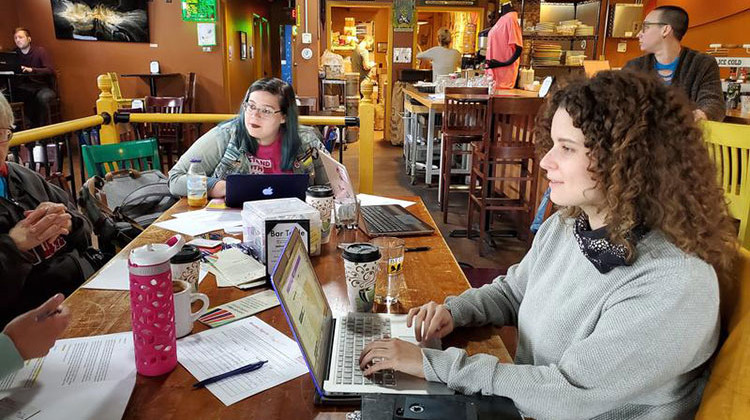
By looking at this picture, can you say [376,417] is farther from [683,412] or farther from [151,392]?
[683,412]

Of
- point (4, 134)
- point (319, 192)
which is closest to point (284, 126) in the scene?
point (319, 192)

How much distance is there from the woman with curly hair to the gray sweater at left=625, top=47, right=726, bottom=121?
8.64 feet

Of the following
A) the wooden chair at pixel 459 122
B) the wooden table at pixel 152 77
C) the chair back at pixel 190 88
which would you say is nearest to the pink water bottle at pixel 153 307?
the wooden chair at pixel 459 122

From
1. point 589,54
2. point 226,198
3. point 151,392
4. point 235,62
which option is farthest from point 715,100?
point 235,62

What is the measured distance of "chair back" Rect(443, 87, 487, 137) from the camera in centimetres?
475

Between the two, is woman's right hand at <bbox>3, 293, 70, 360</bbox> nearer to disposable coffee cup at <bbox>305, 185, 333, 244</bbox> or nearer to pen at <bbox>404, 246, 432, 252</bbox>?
disposable coffee cup at <bbox>305, 185, 333, 244</bbox>

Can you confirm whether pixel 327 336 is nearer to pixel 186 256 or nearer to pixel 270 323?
pixel 270 323

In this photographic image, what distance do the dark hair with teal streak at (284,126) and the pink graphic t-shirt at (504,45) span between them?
3991 mm

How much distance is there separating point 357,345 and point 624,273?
1.68ft

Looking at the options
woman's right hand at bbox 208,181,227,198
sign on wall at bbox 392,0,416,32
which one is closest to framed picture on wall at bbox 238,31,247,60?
sign on wall at bbox 392,0,416,32

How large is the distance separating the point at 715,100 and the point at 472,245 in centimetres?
184

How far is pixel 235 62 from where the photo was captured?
32.0ft

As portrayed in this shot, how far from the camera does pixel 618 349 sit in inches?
33.8

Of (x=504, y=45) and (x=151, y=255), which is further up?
(x=504, y=45)
